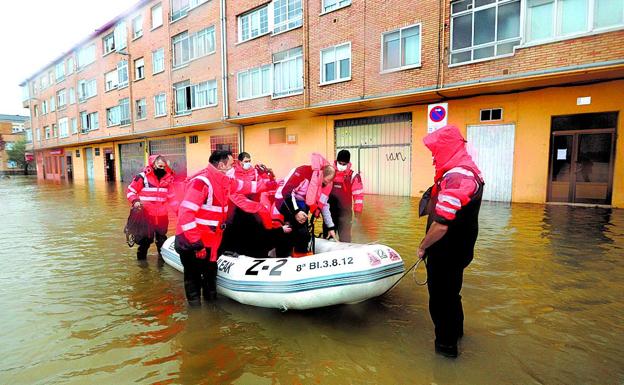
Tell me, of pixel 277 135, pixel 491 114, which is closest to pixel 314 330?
pixel 491 114

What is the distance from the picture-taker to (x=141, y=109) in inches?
1014

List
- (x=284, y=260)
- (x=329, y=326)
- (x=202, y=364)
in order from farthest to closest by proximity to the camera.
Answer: (x=284, y=260) < (x=329, y=326) < (x=202, y=364)

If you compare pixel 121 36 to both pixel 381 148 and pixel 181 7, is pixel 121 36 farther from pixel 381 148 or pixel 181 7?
pixel 381 148

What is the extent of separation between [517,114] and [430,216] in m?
10.2

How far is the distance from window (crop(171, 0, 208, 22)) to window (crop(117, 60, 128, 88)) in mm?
6766

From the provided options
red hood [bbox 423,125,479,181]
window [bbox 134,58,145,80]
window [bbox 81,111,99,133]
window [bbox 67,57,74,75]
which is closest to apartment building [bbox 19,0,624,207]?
window [bbox 134,58,145,80]

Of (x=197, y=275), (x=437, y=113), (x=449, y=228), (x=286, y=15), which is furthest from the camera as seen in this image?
(x=286, y=15)

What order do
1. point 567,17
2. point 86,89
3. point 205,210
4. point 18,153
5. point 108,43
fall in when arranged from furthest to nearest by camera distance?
point 18,153 → point 86,89 → point 108,43 → point 567,17 → point 205,210

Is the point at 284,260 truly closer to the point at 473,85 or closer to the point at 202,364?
the point at 202,364

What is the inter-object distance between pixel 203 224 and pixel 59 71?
4385cm

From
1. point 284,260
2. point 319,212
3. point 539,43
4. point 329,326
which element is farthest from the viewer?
point 539,43

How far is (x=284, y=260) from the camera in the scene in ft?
13.2

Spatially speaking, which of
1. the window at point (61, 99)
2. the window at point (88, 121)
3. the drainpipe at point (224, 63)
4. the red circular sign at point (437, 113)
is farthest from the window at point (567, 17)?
the window at point (61, 99)

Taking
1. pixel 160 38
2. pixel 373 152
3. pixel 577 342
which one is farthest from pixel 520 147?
pixel 160 38
